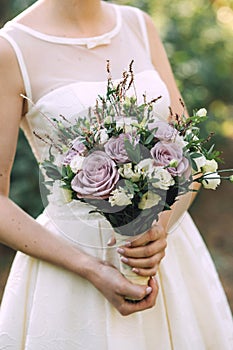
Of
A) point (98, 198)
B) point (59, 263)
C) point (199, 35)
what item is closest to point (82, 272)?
point (59, 263)

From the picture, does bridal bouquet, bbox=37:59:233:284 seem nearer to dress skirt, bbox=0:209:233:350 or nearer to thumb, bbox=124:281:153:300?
thumb, bbox=124:281:153:300

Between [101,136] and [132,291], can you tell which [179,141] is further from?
[132,291]

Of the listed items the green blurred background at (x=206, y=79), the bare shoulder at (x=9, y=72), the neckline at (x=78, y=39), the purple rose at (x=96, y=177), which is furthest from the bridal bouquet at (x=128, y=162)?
the green blurred background at (x=206, y=79)

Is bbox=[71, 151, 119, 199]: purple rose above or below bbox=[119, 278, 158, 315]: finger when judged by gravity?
above

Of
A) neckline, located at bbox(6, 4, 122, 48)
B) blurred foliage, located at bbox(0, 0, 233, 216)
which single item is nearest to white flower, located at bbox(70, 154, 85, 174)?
neckline, located at bbox(6, 4, 122, 48)

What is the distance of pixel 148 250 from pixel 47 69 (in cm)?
70

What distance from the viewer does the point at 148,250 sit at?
6.64 feet

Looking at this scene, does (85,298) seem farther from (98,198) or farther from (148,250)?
(98,198)

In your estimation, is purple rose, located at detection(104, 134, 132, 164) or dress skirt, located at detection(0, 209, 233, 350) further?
dress skirt, located at detection(0, 209, 233, 350)

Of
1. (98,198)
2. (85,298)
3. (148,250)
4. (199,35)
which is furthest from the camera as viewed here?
(199,35)

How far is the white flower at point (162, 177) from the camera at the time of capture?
5.76 ft

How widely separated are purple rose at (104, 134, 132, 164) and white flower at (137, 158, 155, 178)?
37 millimetres

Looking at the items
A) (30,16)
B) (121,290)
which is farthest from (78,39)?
(121,290)

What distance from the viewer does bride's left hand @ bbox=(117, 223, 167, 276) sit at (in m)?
2.01
